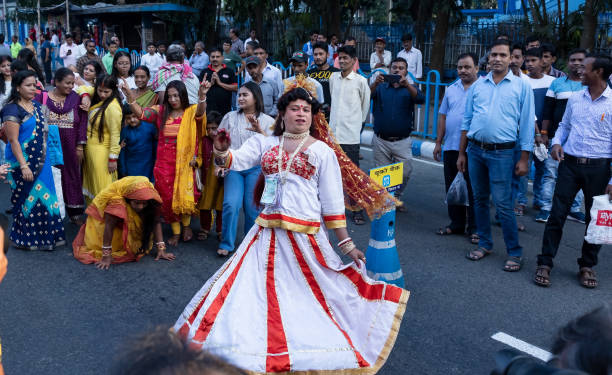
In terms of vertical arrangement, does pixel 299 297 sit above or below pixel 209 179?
below

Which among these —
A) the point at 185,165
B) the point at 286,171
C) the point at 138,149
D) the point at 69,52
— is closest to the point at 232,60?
the point at 69,52

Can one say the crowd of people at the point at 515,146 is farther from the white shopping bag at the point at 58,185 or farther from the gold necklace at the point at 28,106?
the gold necklace at the point at 28,106

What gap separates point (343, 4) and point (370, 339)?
17815mm

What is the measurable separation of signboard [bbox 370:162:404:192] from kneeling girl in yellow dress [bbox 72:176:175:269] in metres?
2.00

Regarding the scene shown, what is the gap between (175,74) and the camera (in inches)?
324

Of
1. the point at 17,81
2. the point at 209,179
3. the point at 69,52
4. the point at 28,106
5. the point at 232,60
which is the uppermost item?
the point at 69,52

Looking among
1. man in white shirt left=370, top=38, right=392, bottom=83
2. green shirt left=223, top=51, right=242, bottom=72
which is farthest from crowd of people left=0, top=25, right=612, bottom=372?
man in white shirt left=370, top=38, right=392, bottom=83

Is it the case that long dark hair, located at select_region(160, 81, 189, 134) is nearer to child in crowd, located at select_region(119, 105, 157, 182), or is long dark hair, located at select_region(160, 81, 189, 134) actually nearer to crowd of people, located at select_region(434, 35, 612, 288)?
child in crowd, located at select_region(119, 105, 157, 182)

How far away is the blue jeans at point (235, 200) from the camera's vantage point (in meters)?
A: 5.78

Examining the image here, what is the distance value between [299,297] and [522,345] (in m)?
1.56

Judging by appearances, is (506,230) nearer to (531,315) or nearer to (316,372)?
(531,315)

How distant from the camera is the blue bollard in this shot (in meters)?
4.75

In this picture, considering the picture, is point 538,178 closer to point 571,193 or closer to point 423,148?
point 571,193

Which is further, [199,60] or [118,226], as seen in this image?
[199,60]
